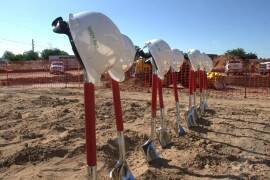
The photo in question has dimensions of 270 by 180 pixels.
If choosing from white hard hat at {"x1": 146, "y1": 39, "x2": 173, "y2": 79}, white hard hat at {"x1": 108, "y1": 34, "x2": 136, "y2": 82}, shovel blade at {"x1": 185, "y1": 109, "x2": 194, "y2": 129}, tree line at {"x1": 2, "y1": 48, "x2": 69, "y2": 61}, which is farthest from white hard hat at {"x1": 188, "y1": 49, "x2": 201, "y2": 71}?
tree line at {"x1": 2, "y1": 48, "x2": 69, "y2": 61}

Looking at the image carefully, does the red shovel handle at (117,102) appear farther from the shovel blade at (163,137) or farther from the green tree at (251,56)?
the green tree at (251,56)

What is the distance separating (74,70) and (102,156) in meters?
23.5

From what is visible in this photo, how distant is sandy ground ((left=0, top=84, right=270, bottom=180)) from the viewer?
5355 millimetres

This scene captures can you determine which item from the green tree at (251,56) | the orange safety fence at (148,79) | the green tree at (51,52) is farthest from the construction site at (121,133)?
the green tree at (51,52)

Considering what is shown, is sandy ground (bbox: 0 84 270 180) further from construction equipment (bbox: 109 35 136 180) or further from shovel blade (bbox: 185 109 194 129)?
construction equipment (bbox: 109 35 136 180)

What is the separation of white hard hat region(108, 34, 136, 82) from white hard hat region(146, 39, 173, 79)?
0.85 m

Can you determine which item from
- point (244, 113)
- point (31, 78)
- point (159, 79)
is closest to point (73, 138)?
point (159, 79)

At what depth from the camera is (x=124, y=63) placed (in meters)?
4.63

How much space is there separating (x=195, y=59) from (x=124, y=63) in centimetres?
479

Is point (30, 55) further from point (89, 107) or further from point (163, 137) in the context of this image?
point (89, 107)

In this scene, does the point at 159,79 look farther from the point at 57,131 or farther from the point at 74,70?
the point at 74,70

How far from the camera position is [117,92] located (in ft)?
14.8

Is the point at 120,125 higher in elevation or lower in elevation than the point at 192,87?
lower

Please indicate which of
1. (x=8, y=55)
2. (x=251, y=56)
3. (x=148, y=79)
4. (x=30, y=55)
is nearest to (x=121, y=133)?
(x=148, y=79)
